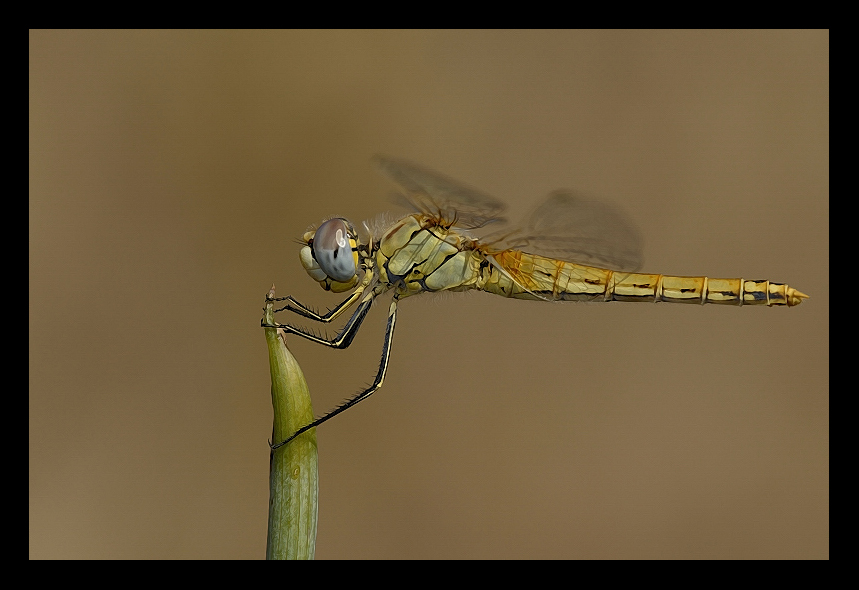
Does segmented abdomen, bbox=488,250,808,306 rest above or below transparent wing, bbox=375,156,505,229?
below

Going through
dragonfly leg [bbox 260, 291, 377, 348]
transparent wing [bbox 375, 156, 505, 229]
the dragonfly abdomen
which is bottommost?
→ dragonfly leg [bbox 260, 291, 377, 348]

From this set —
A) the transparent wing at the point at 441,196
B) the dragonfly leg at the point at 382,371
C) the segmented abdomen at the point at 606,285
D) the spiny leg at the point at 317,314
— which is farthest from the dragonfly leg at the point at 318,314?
the segmented abdomen at the point at 606,285

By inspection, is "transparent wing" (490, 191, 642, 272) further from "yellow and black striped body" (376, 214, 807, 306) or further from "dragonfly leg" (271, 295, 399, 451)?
"dragonfly leg" (271, 295, 399, 451)

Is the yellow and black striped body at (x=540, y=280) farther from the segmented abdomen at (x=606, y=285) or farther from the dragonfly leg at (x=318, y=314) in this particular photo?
the dragonfly leg at (x=318, y=314)

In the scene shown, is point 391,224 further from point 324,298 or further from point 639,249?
point 324,298

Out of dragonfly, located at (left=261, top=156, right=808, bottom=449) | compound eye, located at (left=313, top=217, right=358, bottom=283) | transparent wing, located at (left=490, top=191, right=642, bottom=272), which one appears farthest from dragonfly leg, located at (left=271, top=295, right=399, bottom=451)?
transparent wing, located at (left=490, top=191, right=642, bottom=272)

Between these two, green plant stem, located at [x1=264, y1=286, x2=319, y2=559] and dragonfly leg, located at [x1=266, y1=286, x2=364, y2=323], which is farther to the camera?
dragonfly leg, located at [x1=266, y1=286, x2=364, y2=323]

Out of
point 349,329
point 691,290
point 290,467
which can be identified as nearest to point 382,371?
point 349,329
